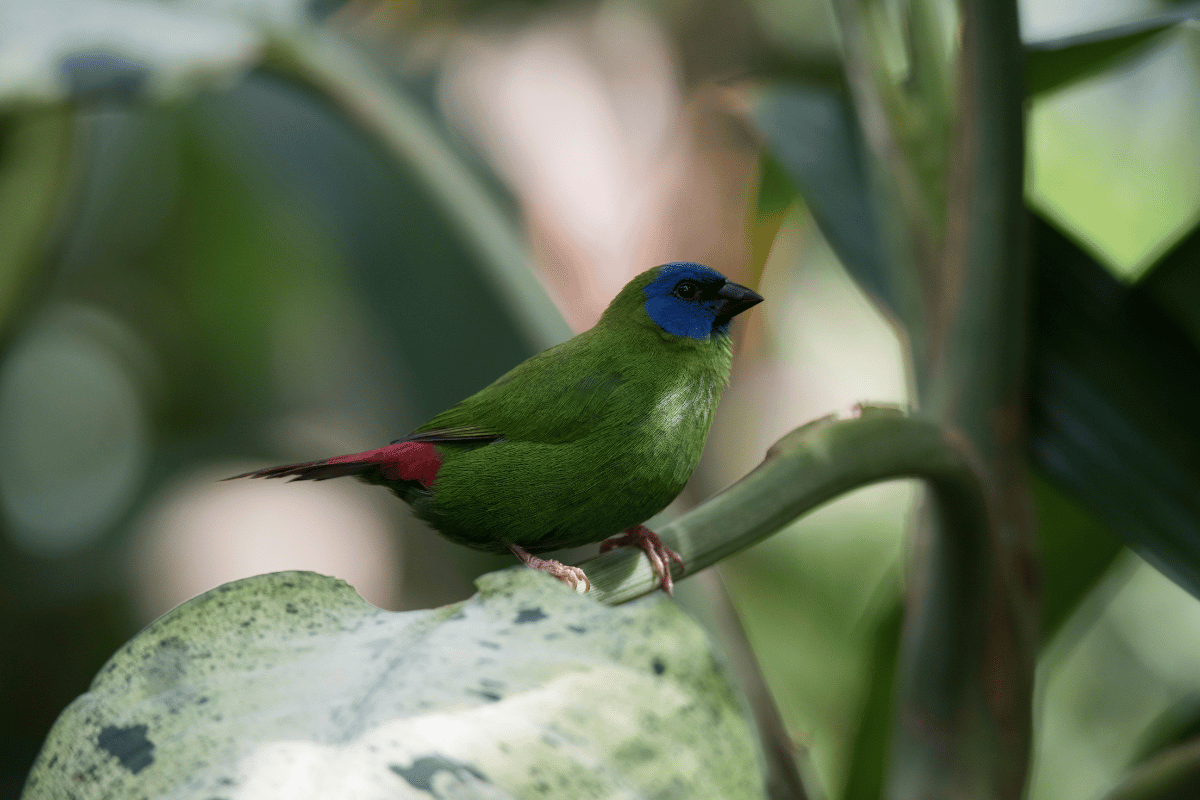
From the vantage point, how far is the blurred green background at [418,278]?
1004 millimetres

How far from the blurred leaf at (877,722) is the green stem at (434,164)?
480 millimetres

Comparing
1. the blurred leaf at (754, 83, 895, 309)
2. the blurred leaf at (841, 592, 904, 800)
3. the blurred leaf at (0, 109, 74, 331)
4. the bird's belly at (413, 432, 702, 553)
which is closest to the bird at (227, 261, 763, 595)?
the bird's belly at (413, 432, 702, 553)

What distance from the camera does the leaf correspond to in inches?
11.8

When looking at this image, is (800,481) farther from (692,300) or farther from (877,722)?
(877,722)

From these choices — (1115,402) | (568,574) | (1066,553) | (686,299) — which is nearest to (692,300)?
(686,299)

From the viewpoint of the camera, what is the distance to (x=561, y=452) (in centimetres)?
61

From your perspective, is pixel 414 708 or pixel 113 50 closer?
pixel 414 708

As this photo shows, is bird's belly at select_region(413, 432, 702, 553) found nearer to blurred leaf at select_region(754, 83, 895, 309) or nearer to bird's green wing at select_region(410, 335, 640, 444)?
bird's green wing at select_region(410, 335, 640, 444)

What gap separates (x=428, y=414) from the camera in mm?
1460

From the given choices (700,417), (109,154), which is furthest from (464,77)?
(700,417)

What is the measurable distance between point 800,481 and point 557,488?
0.16m

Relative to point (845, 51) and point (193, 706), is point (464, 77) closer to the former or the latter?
point (845, 51)

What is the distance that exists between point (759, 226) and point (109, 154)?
1347mm

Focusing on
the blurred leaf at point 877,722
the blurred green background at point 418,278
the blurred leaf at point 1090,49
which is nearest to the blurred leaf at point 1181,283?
the blurred green background at point 418,278
